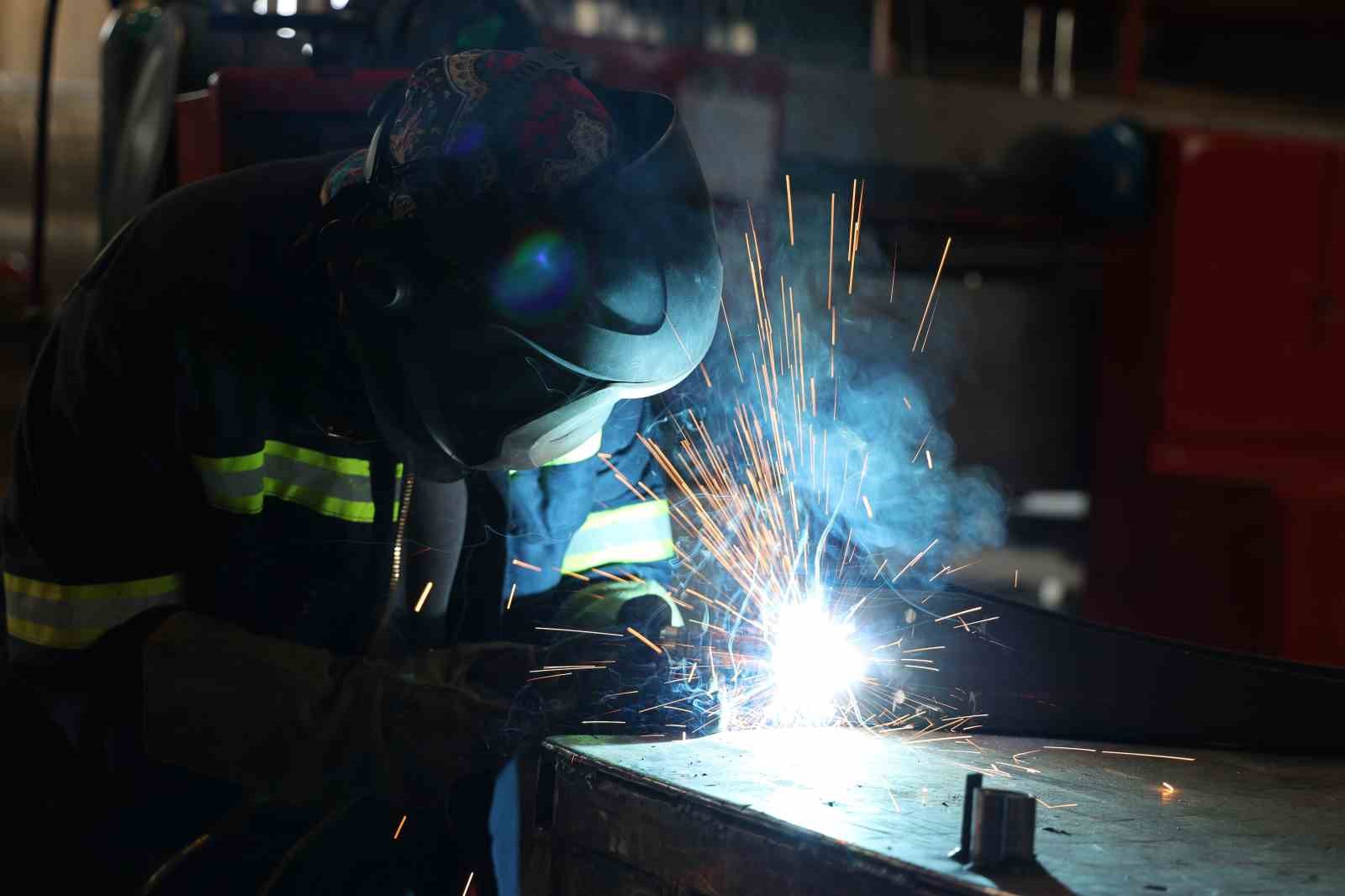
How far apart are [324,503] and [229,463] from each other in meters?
0.17

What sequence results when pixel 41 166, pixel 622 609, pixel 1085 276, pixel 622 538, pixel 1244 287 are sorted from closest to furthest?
1. pixel 622 609
2. pixel 622 538
3. pixel 41 166
4. pixel 1244 287
5. pixel 1085 276

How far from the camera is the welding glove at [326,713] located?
141 cm

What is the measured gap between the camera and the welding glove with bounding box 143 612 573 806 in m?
1.41

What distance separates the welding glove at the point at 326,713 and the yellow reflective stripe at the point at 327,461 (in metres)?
0.26

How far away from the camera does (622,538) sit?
2119 mm

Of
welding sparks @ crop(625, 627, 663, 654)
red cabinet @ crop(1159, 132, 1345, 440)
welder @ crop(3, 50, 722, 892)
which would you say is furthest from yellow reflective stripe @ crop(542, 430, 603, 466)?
red cabinet @ crop(1159, 132, 1345, 440)

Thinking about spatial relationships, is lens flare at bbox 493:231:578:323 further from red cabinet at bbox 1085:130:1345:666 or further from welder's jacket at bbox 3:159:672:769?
red cabinet at bbox 1085:130:1345:666

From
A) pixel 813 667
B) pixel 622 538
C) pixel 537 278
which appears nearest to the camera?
pixel 537 278

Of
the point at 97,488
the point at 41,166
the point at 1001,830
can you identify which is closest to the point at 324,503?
the point at 97,488

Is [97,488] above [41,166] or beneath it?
beneath

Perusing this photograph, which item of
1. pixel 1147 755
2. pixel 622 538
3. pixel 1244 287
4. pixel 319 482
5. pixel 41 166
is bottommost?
pixel 1147 755

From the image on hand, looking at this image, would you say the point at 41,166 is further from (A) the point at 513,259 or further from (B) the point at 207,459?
(A) the point at 513,259

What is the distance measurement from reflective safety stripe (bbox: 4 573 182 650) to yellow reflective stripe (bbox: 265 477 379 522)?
0.22 meters

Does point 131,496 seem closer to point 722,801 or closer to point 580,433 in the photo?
point 580,433
